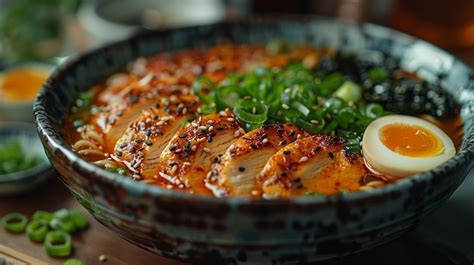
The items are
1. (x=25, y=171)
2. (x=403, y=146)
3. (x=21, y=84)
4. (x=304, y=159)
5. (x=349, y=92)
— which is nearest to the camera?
(x=304, y=159)

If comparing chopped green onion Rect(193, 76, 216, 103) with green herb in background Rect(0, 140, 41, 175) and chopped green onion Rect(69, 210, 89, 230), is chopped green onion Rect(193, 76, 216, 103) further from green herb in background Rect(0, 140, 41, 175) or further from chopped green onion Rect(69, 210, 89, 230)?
green herb in background Rect(0, 140, 41, 175)

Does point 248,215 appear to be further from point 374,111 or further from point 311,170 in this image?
point 374,111

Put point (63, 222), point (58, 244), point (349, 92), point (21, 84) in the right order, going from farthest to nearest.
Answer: point (21, 84) → point (349, 92) → point (63, 222) → point (58, 244)

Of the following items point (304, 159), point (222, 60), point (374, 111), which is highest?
point (304, 159)

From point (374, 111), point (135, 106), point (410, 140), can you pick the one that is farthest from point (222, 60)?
point (410, 140)

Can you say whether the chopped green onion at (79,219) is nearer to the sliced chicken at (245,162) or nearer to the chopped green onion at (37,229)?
the chopped green onion at (37,229)

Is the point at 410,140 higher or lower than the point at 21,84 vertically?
higher

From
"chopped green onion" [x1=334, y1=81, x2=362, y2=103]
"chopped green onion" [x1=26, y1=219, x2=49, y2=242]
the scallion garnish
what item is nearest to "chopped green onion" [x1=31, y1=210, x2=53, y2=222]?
"chopped green onion" [x1=26, y1=219, x2=49, y2=242]
